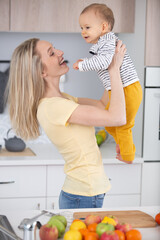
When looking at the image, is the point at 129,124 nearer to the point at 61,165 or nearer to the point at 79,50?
the point at 61,165

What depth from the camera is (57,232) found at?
108cm

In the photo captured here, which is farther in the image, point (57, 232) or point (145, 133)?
point (145, 133)

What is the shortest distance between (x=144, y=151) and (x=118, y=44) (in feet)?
3.85

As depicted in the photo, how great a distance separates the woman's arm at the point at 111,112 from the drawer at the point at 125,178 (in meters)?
1.11

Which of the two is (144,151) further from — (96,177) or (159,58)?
(96,177)

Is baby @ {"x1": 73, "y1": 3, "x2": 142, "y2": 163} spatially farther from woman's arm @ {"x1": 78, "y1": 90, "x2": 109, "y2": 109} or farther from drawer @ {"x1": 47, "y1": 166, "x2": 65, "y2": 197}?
drawer @ {"x1": 47, "y1": 166, "x2": 65, "y2": 197}

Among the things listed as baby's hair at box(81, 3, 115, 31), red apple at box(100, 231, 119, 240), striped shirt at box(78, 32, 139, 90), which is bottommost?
red apple at box(100, 231, 119, 240)

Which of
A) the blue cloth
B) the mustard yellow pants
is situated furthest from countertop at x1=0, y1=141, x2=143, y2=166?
the blue cloth

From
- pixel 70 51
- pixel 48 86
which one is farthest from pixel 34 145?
pixel 48 86

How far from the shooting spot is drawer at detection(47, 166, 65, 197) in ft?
7.74

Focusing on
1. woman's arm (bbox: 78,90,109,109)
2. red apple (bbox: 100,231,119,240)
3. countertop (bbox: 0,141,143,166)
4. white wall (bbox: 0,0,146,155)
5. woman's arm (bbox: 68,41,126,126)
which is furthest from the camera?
white wall (bbox: 0,0,146,155)

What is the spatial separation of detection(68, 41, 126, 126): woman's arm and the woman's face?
0.57ft

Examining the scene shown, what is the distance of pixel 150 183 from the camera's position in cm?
252

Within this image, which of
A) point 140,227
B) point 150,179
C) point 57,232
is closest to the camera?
point 57,232
